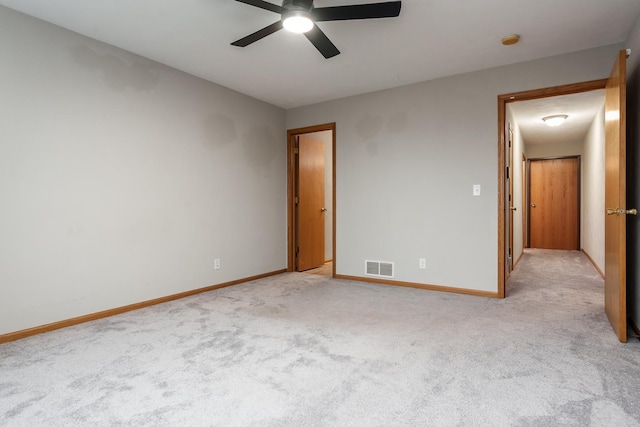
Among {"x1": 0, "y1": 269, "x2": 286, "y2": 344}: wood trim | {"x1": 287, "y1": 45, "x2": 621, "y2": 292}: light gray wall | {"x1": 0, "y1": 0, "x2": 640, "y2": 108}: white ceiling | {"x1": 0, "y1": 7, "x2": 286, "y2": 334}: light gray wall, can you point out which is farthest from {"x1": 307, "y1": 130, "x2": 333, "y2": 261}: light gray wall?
{"x1": 0, "y1": 269, "x2": 286, "y2": 344}: wood trim

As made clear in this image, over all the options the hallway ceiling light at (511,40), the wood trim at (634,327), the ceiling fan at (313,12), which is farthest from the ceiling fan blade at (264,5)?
the wood trim at (634,327)

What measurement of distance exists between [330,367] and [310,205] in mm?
3589

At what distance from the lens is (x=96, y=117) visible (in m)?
3.03

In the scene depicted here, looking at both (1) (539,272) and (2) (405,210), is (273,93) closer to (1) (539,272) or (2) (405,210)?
(2) (405,210)

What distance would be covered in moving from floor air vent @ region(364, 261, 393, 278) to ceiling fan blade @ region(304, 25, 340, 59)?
8.53ft

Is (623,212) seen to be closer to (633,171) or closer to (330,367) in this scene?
(633,171)

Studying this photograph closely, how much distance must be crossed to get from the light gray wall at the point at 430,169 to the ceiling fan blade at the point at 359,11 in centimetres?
206

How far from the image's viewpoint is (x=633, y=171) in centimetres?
272

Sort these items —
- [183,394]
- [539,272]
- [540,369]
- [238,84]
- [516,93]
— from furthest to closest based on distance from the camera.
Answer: [539,272] < [238,84] < [516,93] < [540,369] < [183,394]

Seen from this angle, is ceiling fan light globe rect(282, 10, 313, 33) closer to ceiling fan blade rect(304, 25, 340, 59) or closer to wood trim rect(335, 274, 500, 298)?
ceiling fan blade rect(304, 25, 340, 59)

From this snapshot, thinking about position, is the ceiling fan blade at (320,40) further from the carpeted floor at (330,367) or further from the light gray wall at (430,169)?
the carpeted floor at (330,367)

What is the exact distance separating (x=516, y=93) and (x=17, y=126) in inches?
172

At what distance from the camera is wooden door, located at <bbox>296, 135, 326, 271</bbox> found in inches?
208

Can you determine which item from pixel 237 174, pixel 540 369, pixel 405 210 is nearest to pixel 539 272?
pixel 405 210
